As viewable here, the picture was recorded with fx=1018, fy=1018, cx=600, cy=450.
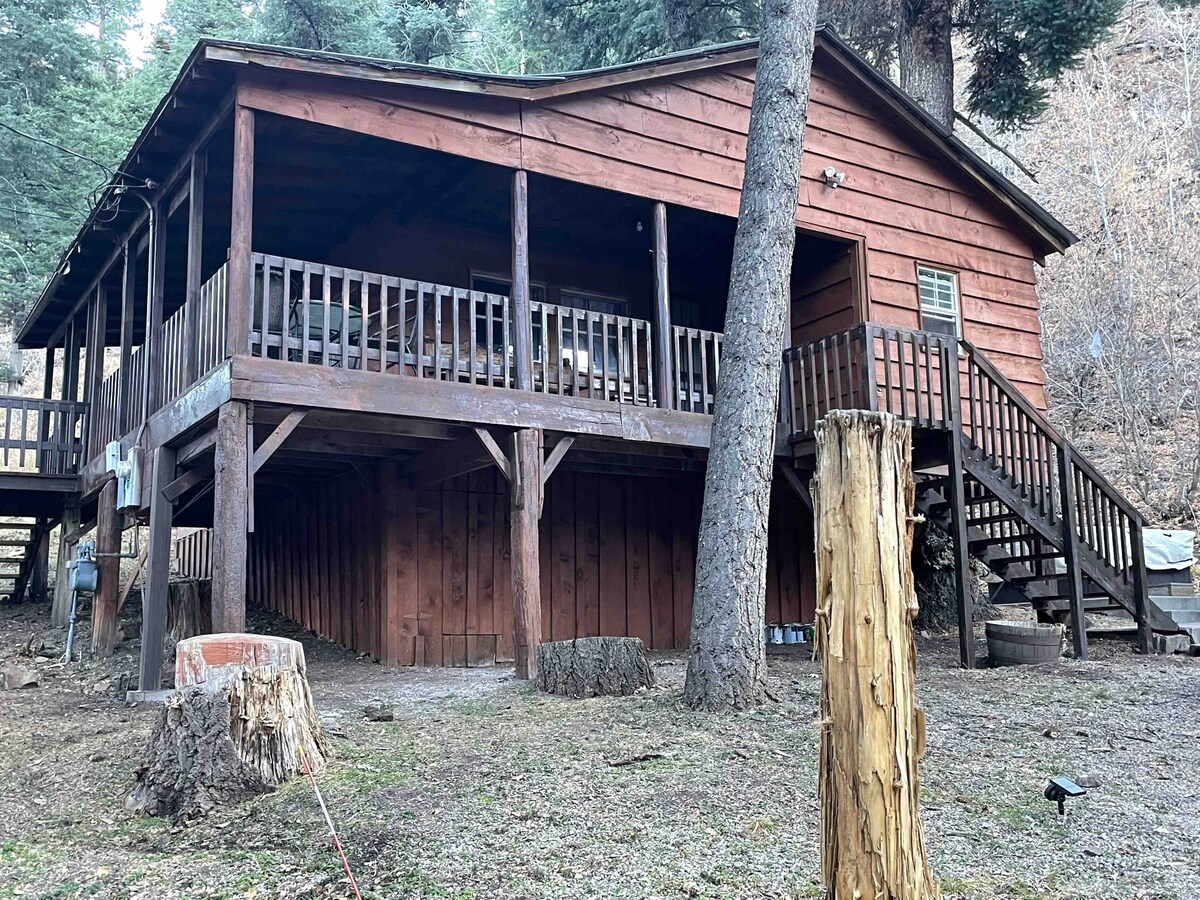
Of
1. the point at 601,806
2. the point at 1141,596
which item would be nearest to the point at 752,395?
the point at 601,806

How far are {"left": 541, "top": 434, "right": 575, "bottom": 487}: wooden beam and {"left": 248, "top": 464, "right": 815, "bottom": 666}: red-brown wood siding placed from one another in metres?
2.49

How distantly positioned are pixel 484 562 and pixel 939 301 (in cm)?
674

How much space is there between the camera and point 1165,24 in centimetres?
2619

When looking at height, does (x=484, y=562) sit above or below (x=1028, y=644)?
above

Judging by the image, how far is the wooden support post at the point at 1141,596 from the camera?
10797 millimetres

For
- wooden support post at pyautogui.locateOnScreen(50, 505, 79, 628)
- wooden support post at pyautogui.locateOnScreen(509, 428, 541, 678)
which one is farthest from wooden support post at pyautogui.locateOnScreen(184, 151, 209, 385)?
wooden support post at pyautogui.locateOnScreen(50, 505, 79, 628)

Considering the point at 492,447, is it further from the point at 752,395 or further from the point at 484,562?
the point at 484,562

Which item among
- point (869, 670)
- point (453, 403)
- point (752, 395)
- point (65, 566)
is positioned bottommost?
point (869, 670)

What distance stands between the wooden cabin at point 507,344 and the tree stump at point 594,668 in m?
0.97

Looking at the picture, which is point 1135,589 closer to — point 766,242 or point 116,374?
point 766,242

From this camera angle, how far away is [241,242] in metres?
7.93

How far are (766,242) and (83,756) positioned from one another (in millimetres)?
5909

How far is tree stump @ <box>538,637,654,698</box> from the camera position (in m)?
7.62

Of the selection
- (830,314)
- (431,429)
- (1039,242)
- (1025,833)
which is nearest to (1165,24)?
(1039,242)
